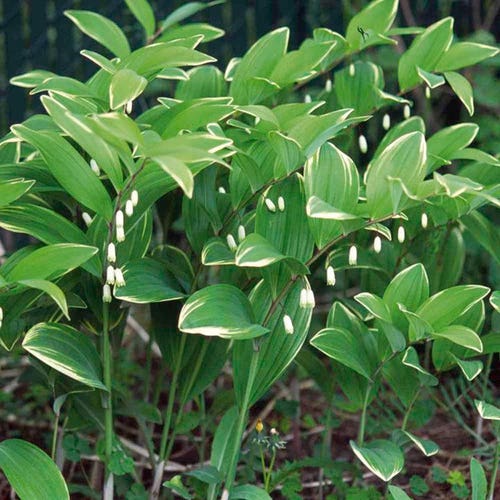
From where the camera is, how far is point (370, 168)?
5.06 ft

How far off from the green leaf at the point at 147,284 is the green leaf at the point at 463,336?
0.47 metres

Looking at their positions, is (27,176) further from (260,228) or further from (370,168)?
(370,168)

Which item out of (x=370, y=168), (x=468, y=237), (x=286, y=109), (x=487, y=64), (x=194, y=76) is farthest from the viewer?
(x=487, y=64)

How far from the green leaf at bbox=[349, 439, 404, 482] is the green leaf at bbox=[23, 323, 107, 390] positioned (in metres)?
0.48

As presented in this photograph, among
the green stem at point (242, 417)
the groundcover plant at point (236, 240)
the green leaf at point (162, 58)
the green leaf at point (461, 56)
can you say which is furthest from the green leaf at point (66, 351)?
the green leaf at point (461, 56)

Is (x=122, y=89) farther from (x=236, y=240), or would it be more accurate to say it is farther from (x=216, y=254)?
(x=236, y=240)

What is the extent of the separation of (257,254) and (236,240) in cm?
35

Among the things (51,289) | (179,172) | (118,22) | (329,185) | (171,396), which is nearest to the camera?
(179,172)

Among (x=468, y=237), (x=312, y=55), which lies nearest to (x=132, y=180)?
(x=312, y=55)

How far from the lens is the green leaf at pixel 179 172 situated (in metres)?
1.18

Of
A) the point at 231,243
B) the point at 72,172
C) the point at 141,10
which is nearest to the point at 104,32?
the point at 141,10

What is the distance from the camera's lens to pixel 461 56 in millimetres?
1849

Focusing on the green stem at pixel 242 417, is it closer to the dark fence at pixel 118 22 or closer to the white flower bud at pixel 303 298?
the white flower bud at pixel 303 298

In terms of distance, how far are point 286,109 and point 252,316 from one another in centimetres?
39
